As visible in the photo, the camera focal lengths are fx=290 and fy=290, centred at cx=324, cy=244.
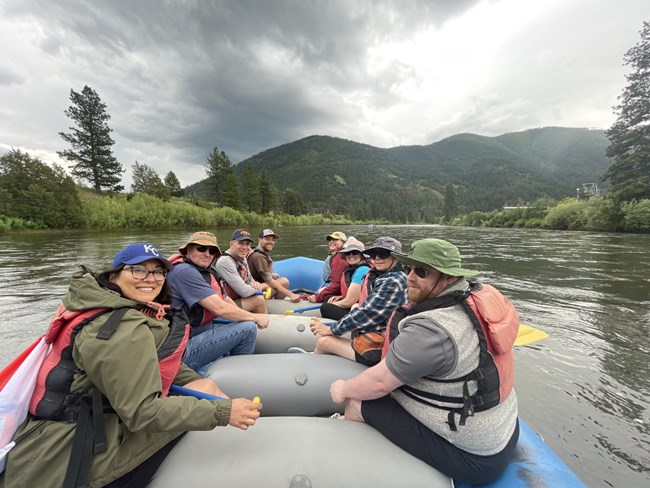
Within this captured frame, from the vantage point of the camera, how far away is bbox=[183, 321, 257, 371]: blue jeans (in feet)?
9.23

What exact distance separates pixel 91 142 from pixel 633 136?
186 feet

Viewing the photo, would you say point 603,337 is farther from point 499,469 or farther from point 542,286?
point 499,469

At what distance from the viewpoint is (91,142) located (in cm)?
3466

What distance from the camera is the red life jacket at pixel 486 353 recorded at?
147 cm

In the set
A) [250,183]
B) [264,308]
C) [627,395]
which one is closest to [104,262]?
[264,308]

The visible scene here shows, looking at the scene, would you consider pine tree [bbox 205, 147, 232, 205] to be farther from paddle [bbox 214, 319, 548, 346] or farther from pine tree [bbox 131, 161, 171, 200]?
paddle [bbox 214, 319, 548, 346]

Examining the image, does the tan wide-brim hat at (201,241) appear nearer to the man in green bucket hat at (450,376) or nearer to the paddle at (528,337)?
the man in green bucket hat at (450,376)

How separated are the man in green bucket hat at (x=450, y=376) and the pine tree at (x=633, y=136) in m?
35.5

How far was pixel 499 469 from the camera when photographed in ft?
5.34

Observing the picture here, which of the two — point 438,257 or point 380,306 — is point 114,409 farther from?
Answer: point 380,306

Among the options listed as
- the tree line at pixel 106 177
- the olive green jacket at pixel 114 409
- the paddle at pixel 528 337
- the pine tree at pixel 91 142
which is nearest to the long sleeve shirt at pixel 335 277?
the paddle at pixel 528 337

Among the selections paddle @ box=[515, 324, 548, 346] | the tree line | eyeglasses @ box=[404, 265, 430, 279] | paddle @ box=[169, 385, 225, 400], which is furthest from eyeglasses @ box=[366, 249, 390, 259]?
the tree line

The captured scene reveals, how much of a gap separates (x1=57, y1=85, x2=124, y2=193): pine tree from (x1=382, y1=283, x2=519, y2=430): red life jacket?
145ft

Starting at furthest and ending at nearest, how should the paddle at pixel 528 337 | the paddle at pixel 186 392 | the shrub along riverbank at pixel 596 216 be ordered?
the shrub along riverbank at pixel 596 216
the paddle at pixel 528 337
the paddle at pixel 186 392
